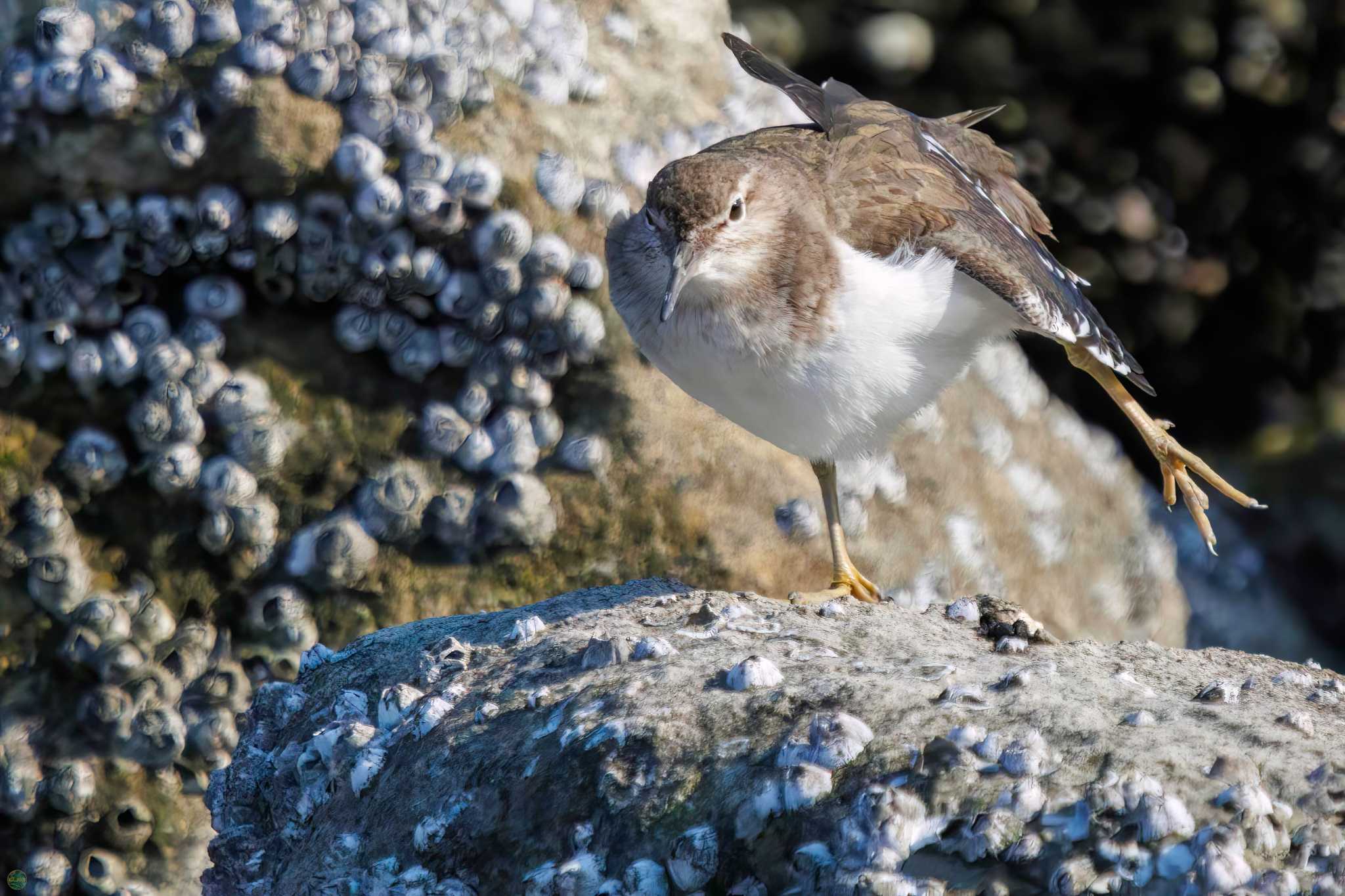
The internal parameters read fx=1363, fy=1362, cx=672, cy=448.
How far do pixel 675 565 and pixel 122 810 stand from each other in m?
1.71

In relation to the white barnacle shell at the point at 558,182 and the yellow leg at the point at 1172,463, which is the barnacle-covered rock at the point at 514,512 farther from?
the yellow leg at the point at 1172,463

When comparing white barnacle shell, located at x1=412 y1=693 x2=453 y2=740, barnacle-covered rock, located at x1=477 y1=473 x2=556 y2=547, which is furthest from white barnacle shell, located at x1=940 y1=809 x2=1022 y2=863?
barnacle-covered rock, located at x1=477 y1=473 x2=556 y2=547

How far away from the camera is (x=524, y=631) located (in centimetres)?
304

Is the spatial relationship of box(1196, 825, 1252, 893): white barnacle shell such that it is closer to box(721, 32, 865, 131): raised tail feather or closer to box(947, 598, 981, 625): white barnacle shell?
box(947, 598, 981, 625): white barnacle shell

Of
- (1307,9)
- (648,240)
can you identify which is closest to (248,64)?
(648,240)

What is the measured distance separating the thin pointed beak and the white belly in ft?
0.65

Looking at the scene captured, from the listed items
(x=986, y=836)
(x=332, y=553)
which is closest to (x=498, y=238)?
(x=332, y=553)

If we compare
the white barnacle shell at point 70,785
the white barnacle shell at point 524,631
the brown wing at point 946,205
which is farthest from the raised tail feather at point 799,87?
the white barnacle shell at point 70,785

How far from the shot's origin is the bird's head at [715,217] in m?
3.27

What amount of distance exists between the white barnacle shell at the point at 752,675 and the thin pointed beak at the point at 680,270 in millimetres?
937

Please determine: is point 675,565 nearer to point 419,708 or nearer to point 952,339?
point 952,339

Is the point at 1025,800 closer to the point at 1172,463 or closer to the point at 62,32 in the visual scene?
the point at 1172,463

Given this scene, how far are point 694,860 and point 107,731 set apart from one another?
227 cm

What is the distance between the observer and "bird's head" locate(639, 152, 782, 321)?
10.7 ft
